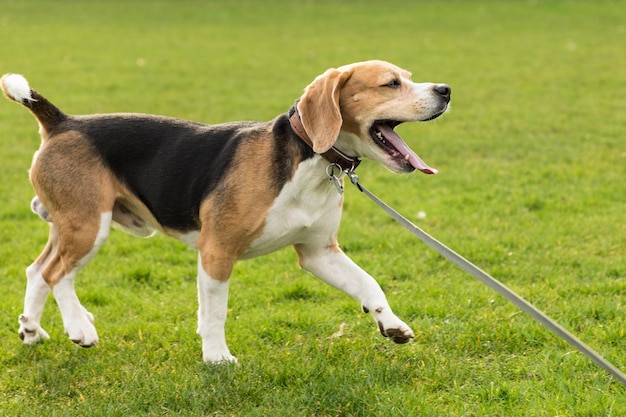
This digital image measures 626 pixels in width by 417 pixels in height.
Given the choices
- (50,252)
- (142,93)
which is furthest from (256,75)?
(50,252)

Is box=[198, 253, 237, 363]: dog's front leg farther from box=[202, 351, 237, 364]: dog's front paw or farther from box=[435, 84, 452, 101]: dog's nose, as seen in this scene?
box=[435, 84, 452, 101]: dog's nose

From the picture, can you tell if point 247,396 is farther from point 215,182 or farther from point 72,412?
point 215,182

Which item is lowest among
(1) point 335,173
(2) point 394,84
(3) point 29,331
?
(3) point 29,331

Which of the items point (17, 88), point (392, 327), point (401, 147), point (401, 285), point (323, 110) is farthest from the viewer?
point (401, 285)

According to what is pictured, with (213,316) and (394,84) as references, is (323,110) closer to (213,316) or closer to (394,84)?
(394,84)

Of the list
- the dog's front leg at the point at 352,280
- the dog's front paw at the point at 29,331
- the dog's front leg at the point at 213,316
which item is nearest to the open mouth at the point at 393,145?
the dog's front leg at the point at 352,280

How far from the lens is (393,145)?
197 inches

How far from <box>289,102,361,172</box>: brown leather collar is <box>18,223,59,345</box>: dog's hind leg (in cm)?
196

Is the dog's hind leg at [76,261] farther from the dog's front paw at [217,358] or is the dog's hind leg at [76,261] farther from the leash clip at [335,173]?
the leash clip at [335,173]

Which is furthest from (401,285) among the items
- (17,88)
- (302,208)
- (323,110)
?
(17,88)

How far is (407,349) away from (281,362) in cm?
85

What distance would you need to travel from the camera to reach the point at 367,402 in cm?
490

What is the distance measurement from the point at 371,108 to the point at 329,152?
349 mm

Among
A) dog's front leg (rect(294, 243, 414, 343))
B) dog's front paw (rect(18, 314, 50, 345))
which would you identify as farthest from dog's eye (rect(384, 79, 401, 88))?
dog's front paw (rect(18, 314, 50, 345))
